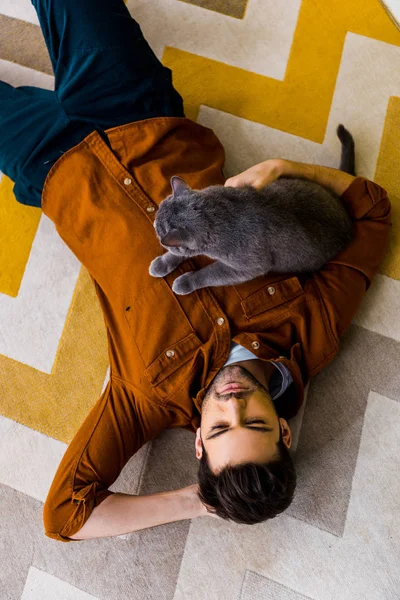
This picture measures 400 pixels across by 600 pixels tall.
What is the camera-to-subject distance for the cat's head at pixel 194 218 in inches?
37.3

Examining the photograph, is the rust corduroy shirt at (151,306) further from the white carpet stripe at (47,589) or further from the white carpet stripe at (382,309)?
the white carpet stripe at (47,589)

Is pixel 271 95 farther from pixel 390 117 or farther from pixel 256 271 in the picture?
pixel 256 271

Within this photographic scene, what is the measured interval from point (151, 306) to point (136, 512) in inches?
19.4

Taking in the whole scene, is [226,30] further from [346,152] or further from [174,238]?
[174,238]

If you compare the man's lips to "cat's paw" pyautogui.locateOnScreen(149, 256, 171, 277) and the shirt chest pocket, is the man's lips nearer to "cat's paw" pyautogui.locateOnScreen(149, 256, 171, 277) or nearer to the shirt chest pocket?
the shirt chest pocket

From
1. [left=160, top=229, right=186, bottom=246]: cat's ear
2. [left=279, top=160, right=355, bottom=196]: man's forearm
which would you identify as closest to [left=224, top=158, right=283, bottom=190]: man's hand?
[left=279, top=160, right=355, bottom=196]: man's forearm

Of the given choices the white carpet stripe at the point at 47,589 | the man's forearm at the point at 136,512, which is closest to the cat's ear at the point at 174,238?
the man's forearm at the point at 136,512

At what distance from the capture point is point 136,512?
3.51 feet

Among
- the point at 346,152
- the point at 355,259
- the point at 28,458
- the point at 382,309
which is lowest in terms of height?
the point at 28,458

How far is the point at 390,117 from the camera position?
Answer: 138 cm

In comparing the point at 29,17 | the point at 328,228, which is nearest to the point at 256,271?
the point at 328,228

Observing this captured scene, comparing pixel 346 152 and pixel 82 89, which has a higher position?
pixel 82 89

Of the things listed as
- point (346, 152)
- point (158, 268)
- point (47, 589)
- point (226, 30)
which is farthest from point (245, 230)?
point (47, 589)

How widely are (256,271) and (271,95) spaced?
2.29 feet
